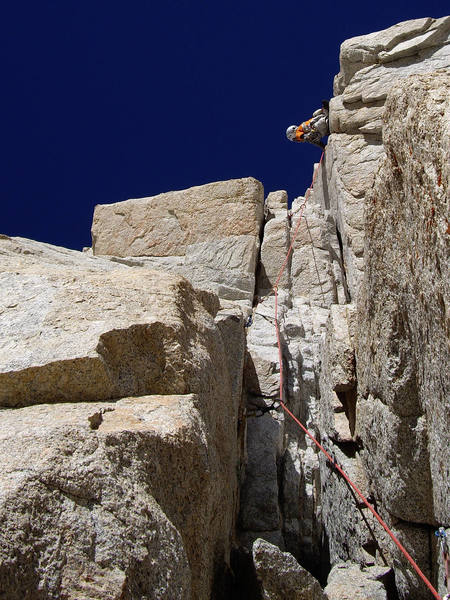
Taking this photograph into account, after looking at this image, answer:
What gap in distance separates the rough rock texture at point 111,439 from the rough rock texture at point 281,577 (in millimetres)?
247

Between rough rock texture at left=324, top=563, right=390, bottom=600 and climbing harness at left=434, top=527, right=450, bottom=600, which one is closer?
climbing harness at left=434, top=527, right=450, bottom=600

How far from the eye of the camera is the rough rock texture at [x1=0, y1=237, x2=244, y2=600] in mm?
1780

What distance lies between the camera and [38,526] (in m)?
1.77

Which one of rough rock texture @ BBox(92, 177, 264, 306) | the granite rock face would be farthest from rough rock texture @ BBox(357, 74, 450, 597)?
rough rock texture @ BBox(92, 177, 264, 306)

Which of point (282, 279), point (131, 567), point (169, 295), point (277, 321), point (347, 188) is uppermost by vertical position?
point (347, 188)

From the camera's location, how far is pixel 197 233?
25.3ft

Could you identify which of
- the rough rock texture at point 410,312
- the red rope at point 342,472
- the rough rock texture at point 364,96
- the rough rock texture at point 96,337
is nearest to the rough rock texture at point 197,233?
the red rope at point 342,472

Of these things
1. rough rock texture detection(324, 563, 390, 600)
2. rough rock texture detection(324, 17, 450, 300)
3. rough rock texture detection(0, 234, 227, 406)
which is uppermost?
rough rock texture detection(324, 17, 450, 300)

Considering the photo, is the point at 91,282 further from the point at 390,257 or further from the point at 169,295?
the point at 390,257

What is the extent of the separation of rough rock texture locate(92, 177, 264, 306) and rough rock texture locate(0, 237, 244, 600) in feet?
11.3

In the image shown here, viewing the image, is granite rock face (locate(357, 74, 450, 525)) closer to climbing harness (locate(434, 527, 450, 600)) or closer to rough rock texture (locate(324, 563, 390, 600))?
climbing harness (locate(434, 527, 450, 600))

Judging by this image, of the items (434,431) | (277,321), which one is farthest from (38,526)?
(277,321)

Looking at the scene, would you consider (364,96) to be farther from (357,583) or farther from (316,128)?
(357,583)

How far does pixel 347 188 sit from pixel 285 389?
9.96 feet
